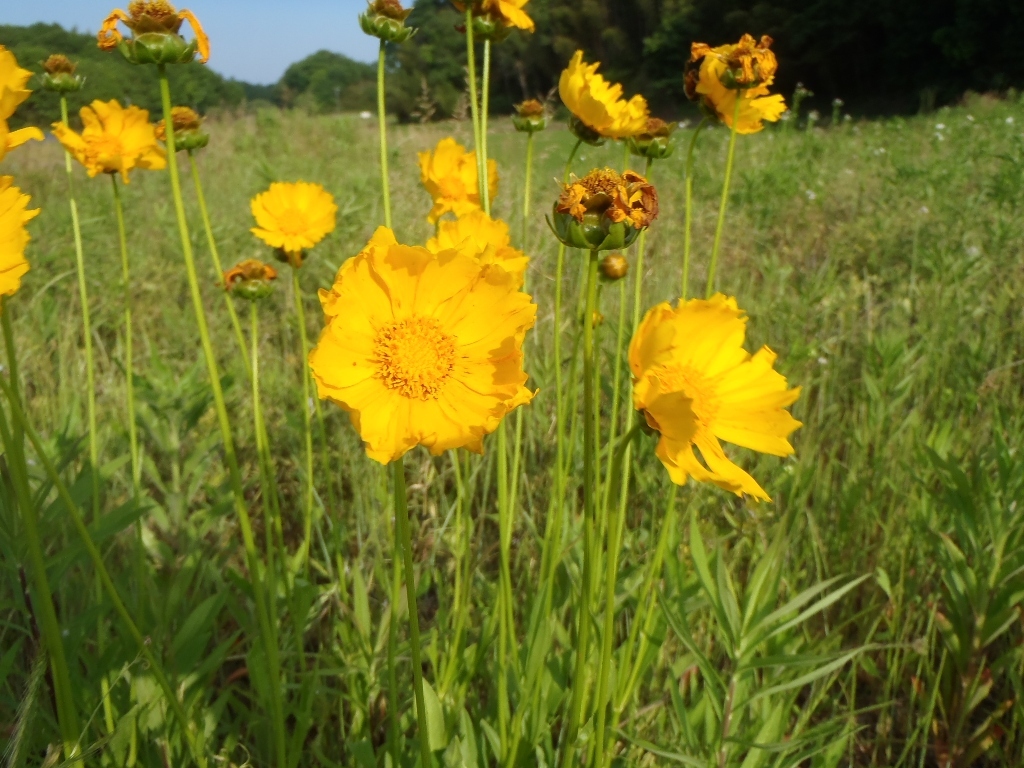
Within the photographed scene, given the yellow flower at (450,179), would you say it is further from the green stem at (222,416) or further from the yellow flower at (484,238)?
the green stem at (222,416)

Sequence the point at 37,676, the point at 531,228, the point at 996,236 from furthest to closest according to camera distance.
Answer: the point at 531,228 < the point at 996,236 < the point at 37,676

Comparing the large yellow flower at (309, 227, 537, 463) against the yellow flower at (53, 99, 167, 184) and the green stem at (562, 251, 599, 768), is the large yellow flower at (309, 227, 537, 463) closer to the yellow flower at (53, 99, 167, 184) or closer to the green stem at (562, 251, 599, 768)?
the green stem at (562, 251, 599, 768)

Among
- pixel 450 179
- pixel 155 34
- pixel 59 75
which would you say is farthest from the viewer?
pixel 450 179

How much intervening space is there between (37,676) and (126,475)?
111 centimetres

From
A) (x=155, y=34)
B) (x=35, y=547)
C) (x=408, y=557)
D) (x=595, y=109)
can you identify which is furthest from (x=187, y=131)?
(x=408, y=557)

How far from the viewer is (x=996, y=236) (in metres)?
2.12

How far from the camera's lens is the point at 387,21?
800 millimetres

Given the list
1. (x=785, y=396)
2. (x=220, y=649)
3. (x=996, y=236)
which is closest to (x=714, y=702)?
(x=785, y=396)

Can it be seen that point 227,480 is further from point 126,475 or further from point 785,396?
point 785,396

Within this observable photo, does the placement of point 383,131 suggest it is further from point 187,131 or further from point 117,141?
point 117,141

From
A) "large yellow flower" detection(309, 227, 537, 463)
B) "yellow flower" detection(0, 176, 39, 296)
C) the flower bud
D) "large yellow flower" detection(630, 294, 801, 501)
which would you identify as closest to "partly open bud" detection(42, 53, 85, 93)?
"yellow flower" detection(0, 176, 39, 296)

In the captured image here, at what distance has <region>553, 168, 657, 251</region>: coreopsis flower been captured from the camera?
61cm

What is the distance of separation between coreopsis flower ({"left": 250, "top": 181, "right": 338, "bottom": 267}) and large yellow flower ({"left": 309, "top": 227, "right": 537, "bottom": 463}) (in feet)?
2.00

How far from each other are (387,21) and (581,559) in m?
0.74
